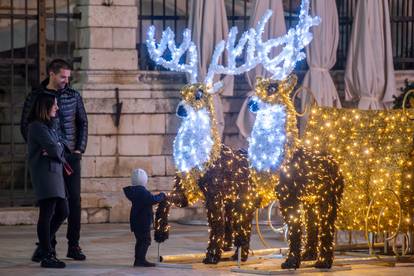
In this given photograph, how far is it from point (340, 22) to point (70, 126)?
7.37m

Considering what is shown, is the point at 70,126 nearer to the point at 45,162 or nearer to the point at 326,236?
the point at 45,162

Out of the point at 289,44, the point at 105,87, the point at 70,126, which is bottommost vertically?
the point at 70,126

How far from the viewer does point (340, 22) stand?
19.0 m

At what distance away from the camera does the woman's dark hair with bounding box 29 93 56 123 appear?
472 inches

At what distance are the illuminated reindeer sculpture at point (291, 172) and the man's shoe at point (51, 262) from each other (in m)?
2.00

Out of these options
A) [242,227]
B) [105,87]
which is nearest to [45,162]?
[242,227]

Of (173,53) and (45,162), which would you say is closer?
(45,162)

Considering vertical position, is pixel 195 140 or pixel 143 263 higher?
pixel 195 140

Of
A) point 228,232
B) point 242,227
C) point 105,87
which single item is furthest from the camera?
point 105,87

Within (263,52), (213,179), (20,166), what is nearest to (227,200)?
(213,179)

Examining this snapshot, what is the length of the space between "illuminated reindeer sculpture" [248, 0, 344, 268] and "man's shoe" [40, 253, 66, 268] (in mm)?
1999

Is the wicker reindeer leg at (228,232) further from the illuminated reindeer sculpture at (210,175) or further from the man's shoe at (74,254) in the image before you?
the man's shoe at (74,254)

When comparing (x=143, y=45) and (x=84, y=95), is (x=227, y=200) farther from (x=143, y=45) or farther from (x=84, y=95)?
(x=143, y=45)

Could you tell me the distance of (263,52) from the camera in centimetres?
1402
